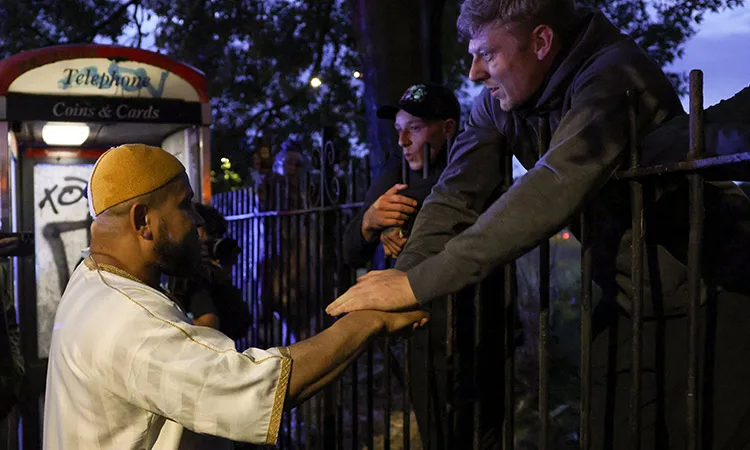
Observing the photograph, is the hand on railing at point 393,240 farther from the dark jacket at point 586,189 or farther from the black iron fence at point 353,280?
the dark jacket at point 586,189

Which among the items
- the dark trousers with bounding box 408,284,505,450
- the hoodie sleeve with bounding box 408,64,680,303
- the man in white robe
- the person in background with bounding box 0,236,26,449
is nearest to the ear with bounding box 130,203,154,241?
the man in white robe

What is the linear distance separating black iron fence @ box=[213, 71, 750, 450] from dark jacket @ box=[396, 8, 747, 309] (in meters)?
0.08

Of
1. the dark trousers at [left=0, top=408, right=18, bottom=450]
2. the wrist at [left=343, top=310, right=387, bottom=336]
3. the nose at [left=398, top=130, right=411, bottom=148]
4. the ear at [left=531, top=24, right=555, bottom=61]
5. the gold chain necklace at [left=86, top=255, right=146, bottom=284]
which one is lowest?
the dark trousers at [left=0, top=408, right=18, bottom=450]

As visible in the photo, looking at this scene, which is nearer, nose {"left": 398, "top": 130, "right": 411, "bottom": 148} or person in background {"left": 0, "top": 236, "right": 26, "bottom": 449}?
nose {"left": 398, "top": 130, "right": 411, "bottom": 148}

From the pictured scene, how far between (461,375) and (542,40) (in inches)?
68.3

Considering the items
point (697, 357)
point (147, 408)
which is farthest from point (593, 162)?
point (147, 408)

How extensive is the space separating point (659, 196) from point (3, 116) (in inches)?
223

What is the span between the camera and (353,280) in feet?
14.2

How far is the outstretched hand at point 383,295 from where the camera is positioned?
2.33m

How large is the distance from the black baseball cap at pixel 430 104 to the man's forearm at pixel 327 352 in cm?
191

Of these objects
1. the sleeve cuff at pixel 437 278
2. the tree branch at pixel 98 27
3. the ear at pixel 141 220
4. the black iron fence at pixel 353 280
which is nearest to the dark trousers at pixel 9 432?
the black iron fence at pixel 353 280

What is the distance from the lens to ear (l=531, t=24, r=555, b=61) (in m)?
2.44

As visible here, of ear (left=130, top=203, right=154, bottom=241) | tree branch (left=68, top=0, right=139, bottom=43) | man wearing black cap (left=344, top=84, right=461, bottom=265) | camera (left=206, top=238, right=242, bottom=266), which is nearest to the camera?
ear (left=130, top=203, right=154, bottom=241)

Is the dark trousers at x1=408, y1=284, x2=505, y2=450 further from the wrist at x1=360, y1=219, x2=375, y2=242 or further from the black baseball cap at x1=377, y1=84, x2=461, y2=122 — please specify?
the black baseball cap at x1=377, y1=84, x2=461, y2=122
